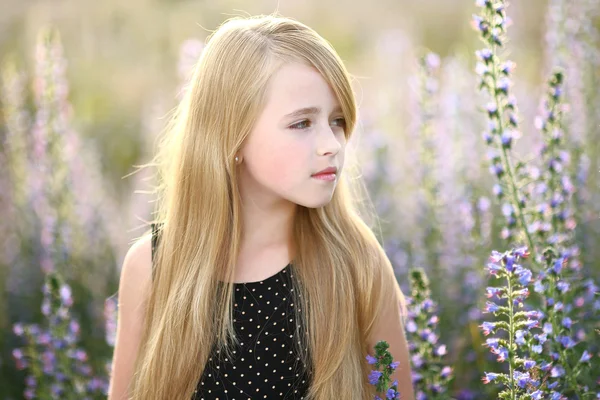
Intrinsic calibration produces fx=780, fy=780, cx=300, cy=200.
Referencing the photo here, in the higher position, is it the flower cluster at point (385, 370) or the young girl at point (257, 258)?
the young girl at point (257, 258)

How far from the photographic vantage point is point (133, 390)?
2.30 metres

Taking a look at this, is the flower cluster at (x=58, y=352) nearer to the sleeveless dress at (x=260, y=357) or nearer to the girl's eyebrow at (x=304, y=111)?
the sleeveless dress at (x=260, y=357)

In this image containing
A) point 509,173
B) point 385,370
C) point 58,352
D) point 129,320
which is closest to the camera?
point 385,370

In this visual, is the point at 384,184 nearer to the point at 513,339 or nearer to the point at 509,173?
the point at 509,173

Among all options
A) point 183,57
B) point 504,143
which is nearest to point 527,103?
point 183,57

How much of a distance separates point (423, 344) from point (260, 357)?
0.48 metres

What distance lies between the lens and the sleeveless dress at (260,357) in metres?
2.22

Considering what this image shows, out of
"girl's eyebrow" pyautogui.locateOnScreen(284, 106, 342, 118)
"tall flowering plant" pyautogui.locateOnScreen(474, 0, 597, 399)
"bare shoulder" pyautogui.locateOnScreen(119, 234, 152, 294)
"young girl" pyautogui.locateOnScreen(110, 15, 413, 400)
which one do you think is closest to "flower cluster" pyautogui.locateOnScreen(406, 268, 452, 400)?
"young girl" pyautogui.locateOnScreen(110, 15, 413, 400)

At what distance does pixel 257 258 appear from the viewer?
2.30 m

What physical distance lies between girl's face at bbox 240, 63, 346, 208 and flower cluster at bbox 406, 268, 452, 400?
414mm

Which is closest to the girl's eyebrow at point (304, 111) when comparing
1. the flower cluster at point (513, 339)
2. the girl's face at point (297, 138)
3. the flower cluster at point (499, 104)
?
the girl's face at point (297, 138)

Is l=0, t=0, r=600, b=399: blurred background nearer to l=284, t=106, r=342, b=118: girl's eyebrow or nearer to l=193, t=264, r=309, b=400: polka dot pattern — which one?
l=284, t=106, r=342, b=118: girl's eyebrow

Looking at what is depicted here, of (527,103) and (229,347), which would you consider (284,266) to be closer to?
(229,347)

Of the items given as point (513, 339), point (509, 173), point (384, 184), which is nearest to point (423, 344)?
point (513, 339)
